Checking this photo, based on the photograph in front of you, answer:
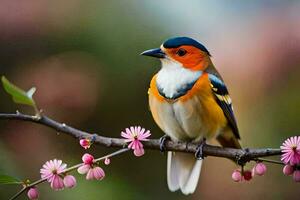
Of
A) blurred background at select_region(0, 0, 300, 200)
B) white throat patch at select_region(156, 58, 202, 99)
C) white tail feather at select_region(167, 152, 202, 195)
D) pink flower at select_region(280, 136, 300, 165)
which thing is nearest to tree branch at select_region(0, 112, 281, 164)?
pink flower at select_region(280, 136, 300, 165)

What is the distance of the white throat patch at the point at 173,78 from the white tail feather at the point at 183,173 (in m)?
0.25

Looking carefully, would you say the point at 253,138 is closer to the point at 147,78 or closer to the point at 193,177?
the point at 147,78

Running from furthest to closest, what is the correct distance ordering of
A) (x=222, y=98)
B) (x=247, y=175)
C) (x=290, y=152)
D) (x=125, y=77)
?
(x=125, y=77), (x=222, y=98), (x=247, y=175), (x=290, y=152)

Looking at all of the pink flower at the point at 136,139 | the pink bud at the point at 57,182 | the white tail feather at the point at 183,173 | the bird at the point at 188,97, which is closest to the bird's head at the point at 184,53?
Answer: the bird at the point at 188,97

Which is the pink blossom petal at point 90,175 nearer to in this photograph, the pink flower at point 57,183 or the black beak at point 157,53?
the pink flower at point 57,183

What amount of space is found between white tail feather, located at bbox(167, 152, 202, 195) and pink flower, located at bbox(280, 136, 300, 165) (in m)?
0.61

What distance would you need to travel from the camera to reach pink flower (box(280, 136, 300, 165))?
1227mm

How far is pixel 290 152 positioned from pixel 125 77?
6.23 ft

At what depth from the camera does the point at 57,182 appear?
4.17 ft

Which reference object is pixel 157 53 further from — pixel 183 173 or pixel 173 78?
pixel 183 173

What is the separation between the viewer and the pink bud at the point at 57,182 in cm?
127

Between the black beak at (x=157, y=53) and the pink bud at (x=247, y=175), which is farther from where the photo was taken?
the black beak at (x=157, y=53)

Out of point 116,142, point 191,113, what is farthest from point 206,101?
point 116,142

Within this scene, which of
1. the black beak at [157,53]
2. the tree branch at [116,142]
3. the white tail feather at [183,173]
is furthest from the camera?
the white tail feather at [183,173]
